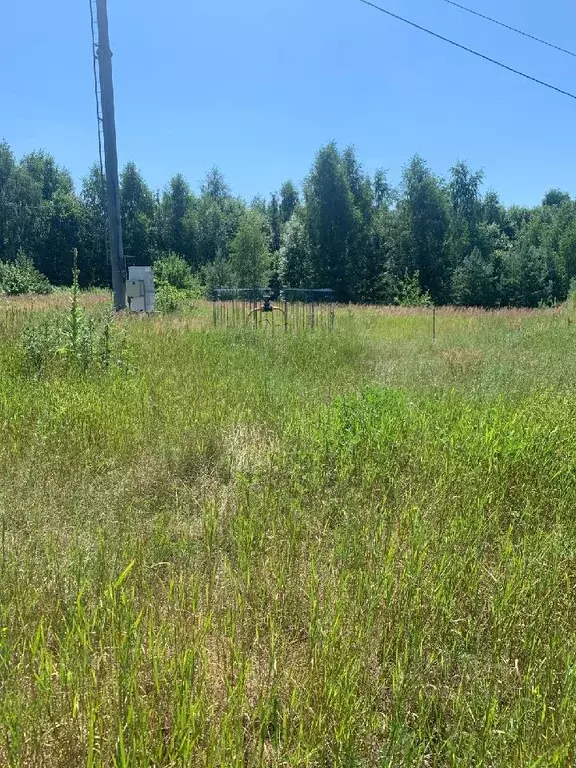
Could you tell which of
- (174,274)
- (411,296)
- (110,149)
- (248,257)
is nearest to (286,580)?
(110,149)

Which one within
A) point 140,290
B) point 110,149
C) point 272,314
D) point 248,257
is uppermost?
point 248,257

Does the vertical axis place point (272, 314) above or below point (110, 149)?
below

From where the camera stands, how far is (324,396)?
18.5ft

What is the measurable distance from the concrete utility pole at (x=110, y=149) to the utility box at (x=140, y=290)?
72.8 inches

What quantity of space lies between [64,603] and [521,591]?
6.46ft

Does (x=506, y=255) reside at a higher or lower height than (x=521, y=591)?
higher

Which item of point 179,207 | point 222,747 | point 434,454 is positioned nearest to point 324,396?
point 434,454

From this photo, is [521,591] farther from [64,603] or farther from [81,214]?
[81,214]

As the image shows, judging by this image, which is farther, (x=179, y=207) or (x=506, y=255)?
(x=179, y=207)

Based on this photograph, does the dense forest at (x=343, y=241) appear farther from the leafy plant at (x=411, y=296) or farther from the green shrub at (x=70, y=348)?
the green shrub at (x=70, y=348)

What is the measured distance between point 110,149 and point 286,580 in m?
10.8

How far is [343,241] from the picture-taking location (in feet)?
133

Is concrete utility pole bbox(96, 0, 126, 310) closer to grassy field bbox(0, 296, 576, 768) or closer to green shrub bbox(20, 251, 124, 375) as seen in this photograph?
green shrub bbox(20, 251, 124, 375)

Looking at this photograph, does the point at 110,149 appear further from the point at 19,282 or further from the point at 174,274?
the point at 174,274
